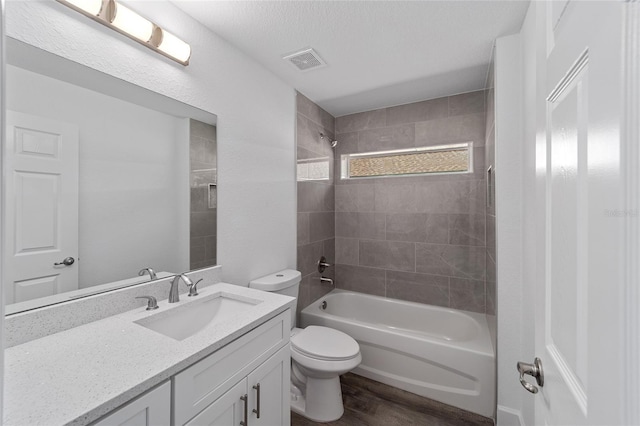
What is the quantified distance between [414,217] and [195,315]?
7.16 ft

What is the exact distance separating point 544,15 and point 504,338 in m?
1.76

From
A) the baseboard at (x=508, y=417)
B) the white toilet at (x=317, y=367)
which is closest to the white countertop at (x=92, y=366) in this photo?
the white toilet at (x=317, y=367)

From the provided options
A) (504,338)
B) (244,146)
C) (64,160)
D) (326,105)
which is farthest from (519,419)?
(326,105)

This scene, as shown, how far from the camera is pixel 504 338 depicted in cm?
168

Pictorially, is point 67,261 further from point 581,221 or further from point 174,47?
point 581,221

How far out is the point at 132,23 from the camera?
122cm

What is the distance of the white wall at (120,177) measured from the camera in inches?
41.1

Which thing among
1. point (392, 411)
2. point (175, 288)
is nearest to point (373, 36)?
point (175, 288)

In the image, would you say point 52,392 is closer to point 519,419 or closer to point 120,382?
point 120,382

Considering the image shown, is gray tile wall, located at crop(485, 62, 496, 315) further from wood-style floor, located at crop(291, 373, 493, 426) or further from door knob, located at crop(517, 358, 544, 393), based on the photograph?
door knob, located at crop(517, 358, 544, 393)

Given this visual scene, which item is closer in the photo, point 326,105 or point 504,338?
point 504,338

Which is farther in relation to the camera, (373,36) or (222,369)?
(373,36)

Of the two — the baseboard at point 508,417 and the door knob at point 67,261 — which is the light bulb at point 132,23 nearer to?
the door knob at point 67,261

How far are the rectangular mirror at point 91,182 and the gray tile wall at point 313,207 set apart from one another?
110 centimetres
